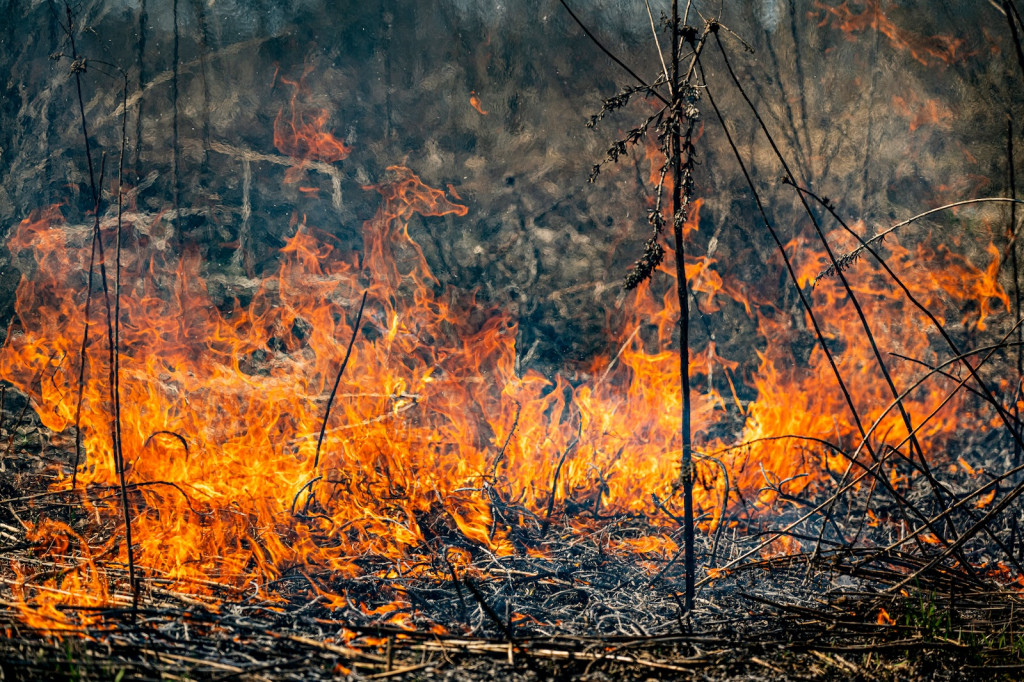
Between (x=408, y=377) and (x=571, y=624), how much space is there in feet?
7.49

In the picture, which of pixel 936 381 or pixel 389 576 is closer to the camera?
pixel 389 576

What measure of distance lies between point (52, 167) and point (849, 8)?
580 cm

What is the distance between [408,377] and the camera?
5.31 metres

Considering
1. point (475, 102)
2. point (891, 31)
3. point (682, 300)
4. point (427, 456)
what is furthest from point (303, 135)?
point (891, 31)

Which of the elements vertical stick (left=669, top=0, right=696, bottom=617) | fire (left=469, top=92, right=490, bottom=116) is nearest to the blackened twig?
fire (left=469, top=92, right=490, bottom=116)

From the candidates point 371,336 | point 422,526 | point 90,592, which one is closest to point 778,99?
point 371,336

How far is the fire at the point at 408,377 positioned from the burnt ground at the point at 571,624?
77cm

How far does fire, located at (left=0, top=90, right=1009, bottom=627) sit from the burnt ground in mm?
770

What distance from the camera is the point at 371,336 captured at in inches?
210

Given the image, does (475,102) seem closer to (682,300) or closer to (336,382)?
(336,382)

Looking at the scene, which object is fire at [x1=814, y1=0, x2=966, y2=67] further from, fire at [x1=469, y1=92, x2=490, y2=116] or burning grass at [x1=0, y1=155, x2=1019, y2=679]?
fire at [x1=469, y1=92, x2=490, y2=116]

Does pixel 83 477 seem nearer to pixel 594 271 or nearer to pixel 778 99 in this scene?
pixel 594 271

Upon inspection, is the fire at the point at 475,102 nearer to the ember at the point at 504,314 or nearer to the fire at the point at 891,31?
the ember at the point at 504,314

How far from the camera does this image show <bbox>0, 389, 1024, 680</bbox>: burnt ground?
306 centimetres
